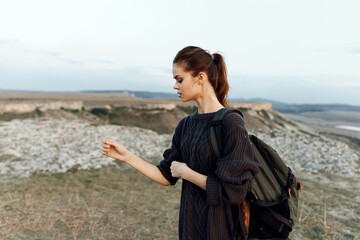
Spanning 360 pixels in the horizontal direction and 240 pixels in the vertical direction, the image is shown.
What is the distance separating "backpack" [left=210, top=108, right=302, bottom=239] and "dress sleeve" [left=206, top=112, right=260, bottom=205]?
0.30 ft

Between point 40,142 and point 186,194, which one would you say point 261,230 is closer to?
point 186,194

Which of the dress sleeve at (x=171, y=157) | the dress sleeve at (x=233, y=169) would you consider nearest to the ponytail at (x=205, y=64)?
the dress sleeve at (x=233, y=169)

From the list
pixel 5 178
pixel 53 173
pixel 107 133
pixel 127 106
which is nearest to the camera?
pixel 5 178

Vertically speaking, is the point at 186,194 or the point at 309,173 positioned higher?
the point at 186,194

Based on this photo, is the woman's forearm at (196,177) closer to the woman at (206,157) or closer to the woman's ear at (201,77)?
the woman at (206,157)

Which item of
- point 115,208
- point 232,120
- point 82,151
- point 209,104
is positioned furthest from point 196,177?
point 82,151

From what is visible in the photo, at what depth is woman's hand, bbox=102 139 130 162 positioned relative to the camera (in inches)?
85.3

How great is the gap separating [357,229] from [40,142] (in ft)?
36.7

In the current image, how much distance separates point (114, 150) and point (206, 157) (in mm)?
814

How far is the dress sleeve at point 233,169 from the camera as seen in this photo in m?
1.72

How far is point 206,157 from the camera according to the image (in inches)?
76.4

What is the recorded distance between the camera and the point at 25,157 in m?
9.53

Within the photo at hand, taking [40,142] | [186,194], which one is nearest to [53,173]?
[40,142]

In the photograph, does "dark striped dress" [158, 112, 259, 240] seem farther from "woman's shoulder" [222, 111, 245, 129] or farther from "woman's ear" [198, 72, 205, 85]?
"woman's ear" [198, 72, 205, 85]
